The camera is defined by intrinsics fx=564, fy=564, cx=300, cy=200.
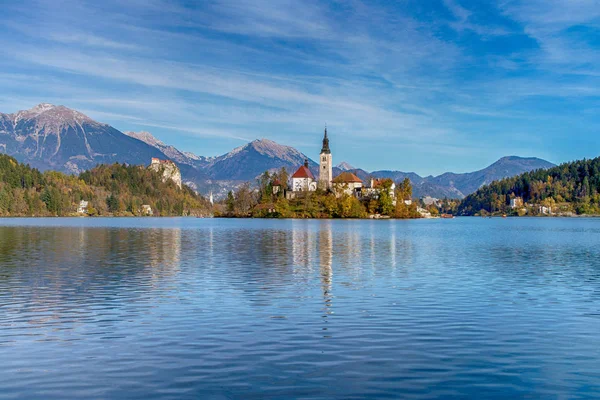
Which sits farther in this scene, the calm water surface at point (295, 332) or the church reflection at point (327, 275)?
the church reflection at point (327, 275)

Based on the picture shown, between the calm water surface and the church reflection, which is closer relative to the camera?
the calm water surface

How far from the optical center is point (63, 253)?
53.4 m

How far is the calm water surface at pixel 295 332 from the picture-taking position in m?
14.6

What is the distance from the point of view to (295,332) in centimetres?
2056

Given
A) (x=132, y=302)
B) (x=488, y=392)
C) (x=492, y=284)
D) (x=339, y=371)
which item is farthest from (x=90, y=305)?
(x=492, y=284)

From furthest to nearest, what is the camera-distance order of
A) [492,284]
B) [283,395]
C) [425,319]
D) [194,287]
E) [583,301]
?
1. [492,284]
2. [194,287]
3. [583,301]
4. [425,319]
5. [283,395]

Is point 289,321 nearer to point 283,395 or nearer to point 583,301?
point 283,395

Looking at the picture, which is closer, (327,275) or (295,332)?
(295,332)

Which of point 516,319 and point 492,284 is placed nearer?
point 516,319

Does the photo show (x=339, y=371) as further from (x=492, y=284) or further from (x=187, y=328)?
(x=492, y=284)

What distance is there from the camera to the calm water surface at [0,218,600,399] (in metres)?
14.6

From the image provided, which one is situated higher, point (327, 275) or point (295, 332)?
point (327, 275)

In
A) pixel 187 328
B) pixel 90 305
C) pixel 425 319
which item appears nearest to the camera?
pixel 187 328

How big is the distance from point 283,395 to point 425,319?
11.1 metres
